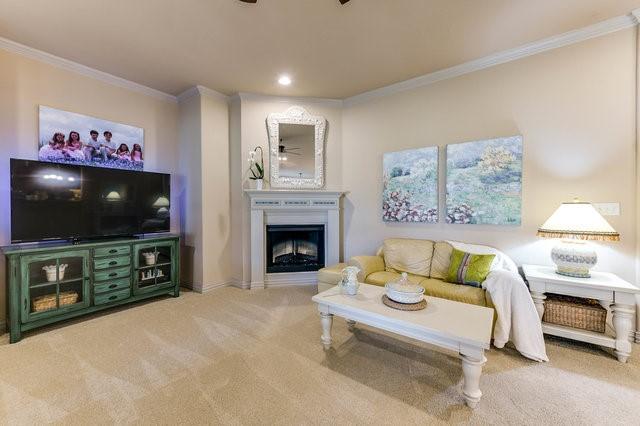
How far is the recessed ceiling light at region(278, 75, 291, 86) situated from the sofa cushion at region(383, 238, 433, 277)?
2476mm

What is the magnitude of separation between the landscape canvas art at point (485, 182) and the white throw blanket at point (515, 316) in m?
0.88

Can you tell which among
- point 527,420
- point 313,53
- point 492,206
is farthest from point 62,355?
point 492,206

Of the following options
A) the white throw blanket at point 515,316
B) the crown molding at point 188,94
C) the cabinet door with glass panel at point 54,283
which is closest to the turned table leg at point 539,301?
the white throw blanket at point 515,316

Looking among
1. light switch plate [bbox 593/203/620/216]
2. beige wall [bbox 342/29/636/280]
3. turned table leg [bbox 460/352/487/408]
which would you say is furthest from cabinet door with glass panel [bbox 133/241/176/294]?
light switch plate [bbox 593/203/620/216]

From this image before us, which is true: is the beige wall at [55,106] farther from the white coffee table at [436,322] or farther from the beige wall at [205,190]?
the white coffee table at [436,322]

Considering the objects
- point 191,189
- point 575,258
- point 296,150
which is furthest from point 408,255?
point 191,189

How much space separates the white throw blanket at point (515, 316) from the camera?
2.18 meters

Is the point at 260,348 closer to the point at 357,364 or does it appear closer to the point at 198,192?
the point at 357,364

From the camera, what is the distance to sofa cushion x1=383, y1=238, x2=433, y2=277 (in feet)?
10.5

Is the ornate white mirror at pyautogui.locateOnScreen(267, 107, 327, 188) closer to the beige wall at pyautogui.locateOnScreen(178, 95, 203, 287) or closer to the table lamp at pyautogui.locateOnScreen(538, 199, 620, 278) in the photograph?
the beige wall at pyautogui.locateOnScreen(178, 95, 203, 287)

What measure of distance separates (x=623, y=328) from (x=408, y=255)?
1801 millimetres

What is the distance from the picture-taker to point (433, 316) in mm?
1893

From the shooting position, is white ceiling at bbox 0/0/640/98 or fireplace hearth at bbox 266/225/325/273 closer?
white ceiling at bbox 0/0/640/98

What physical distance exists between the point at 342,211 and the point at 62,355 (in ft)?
11.3
